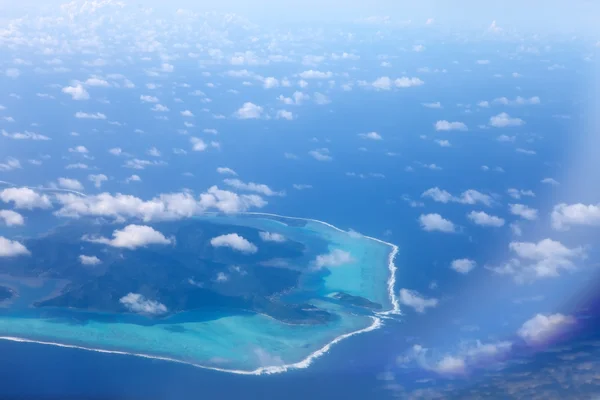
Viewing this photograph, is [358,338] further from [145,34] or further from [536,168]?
[145,34]

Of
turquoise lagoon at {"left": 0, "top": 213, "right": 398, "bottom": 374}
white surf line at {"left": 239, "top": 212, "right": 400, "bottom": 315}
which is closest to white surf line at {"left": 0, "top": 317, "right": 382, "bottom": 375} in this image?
turquoise lagoon at {"left": 0, "top": 213, "right": 398, "bottom": 374}

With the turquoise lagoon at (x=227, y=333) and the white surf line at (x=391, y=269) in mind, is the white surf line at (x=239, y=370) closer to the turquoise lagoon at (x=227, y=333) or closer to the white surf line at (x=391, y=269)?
the turquoise lagoon at (x=227, y=333)

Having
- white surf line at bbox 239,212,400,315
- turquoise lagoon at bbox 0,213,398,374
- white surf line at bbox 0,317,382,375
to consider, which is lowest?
white surf line at bbox 0,317,382,375

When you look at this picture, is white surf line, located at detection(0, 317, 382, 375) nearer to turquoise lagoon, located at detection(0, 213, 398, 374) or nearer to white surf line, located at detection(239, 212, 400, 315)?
turquoise lagoon, located at detection(0, 213, 398, 374)

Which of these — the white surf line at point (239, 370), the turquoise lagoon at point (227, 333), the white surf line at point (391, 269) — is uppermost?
the white surf line at point (391, 269)

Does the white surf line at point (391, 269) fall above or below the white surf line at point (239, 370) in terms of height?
above

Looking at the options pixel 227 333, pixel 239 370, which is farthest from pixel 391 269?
pixel 239 370

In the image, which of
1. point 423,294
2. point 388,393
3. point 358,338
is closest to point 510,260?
point 423,294

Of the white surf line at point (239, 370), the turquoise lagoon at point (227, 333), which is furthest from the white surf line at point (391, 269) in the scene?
the white surf line at point (239, 370)
